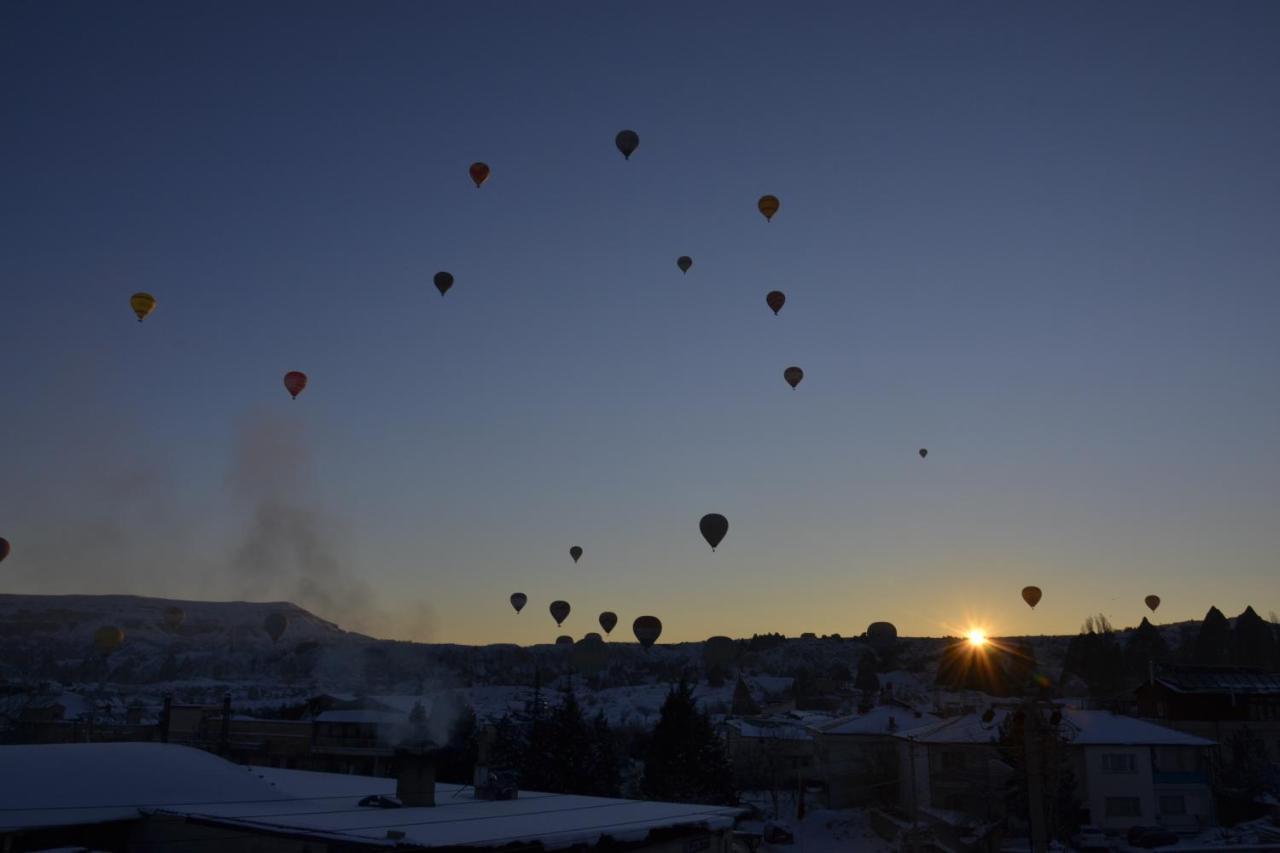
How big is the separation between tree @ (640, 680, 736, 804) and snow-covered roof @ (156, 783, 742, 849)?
86.1 feet

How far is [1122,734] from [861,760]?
18.1 m

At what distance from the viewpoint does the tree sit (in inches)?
2148

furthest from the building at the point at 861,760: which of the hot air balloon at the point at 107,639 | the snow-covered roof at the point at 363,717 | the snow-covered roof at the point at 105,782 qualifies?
the snow-covered roof at the point at 105,782

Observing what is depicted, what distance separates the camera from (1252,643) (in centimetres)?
13350

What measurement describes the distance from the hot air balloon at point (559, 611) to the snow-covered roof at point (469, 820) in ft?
106

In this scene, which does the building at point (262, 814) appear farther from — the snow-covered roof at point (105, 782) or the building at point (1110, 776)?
the building at point (1110, 776)

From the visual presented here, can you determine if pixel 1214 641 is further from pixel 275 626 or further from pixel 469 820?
pixel 469 820

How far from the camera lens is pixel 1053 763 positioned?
45031 millimetres

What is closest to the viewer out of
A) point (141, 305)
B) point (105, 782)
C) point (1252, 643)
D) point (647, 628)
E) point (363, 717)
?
point (105, 782)

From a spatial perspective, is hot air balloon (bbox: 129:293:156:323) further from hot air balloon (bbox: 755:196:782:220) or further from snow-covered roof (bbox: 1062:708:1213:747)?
snow-covered roof (bbox: 1062:708:1213:747)

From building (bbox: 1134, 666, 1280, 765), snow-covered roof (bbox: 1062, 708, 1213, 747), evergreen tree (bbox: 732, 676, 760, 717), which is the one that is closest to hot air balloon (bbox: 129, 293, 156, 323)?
snow-covered roof (bbox: 1062, 708, 1213, 747)

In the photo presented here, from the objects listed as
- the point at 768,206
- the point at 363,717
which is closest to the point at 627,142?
the point at 768,206

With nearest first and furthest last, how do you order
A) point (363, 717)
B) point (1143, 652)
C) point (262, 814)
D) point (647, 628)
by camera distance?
1. point (262, 814)
2. point (647, 628)
3. point (363, 717)
4. point (1143, 652)

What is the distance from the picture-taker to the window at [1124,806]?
165 ft
